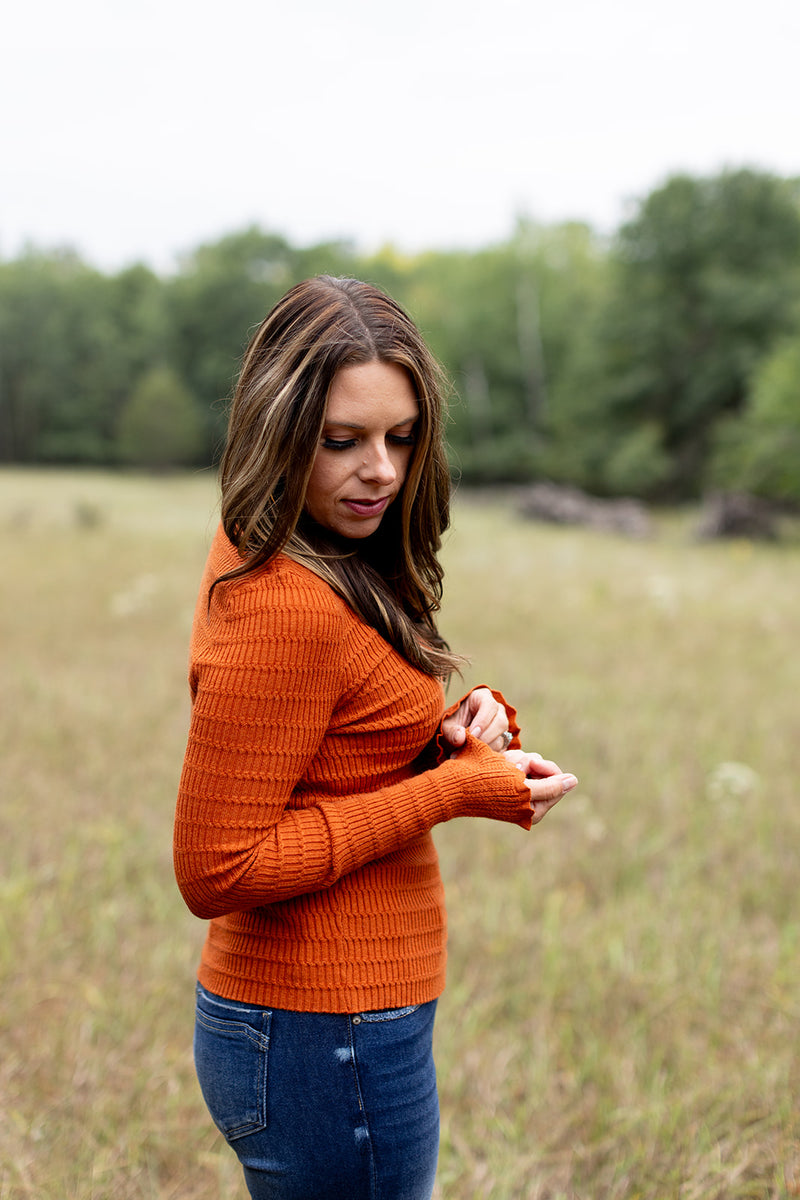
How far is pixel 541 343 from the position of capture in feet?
119

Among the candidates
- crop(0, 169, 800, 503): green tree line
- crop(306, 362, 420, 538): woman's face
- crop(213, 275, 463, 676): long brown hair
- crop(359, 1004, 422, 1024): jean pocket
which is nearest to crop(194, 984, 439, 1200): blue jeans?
crop(359, 1004, 422, 1024): jean pocket

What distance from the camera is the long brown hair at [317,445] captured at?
1452 millimetres

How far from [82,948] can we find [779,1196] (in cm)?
244

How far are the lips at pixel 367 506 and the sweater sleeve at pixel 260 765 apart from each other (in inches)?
8.5

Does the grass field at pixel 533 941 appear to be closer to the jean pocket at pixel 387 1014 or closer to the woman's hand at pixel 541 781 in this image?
the jean pocket at pixel 387 1014

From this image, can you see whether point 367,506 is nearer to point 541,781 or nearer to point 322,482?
point 322,482

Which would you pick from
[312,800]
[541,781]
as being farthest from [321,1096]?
[541,781]

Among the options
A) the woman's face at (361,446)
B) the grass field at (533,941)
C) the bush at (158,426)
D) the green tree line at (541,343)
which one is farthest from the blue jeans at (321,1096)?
the bush at (158,426)

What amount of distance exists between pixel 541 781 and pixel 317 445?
2.16 ft

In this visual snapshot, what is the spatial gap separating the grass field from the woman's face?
6.40 ft

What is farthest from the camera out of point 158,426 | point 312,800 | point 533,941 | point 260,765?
point 158,426

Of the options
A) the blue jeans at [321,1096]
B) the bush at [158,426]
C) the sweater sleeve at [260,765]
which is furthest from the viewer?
the bush at [158,426]

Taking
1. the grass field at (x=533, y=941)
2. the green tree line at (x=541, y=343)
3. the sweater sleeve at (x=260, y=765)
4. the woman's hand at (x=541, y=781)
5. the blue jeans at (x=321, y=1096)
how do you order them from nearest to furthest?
1. the sweater sleeve at (x=260, y=765)
2. the blue jeans at (x=321, y=1096)
3. the woman's hand at (x=541, y=781)
4. the grass field at (x=533, y=941)
5. the green tree line at (x=541, y=343)

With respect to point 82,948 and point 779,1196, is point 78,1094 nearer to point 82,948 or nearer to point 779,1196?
point 82,948
